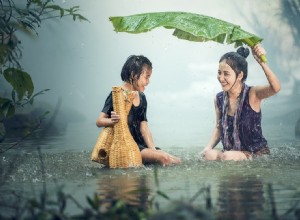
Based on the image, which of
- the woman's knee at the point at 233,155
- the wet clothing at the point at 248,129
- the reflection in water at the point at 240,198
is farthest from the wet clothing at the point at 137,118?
the reflection in water at the point at 240,198

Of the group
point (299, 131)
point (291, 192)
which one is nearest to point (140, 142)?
point (291, 192)

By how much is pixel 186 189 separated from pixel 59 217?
193 cm

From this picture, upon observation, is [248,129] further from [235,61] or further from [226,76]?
[235,61]

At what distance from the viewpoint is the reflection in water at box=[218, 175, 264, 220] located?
3150mm

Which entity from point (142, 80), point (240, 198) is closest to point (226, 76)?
point (142, 80)

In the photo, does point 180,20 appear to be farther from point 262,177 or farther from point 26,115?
point 26,115

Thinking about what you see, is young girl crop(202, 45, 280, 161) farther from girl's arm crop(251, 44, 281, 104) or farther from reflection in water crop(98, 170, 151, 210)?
reflection in water crop(98, 170, 151, 210)

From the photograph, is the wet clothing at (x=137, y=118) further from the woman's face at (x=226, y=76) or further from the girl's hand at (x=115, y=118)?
the woman's face at (x=226, y=76)

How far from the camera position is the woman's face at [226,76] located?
664 cm

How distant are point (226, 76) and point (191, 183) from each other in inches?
92.9

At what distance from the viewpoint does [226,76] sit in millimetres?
6660

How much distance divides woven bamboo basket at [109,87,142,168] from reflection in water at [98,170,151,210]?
365 mm

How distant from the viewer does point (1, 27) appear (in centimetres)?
511

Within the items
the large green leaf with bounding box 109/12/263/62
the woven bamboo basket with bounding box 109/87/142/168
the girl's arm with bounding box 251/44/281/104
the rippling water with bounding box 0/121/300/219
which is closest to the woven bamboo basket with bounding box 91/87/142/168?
the woven bamboo basket with bounding box 109/87/142/168
